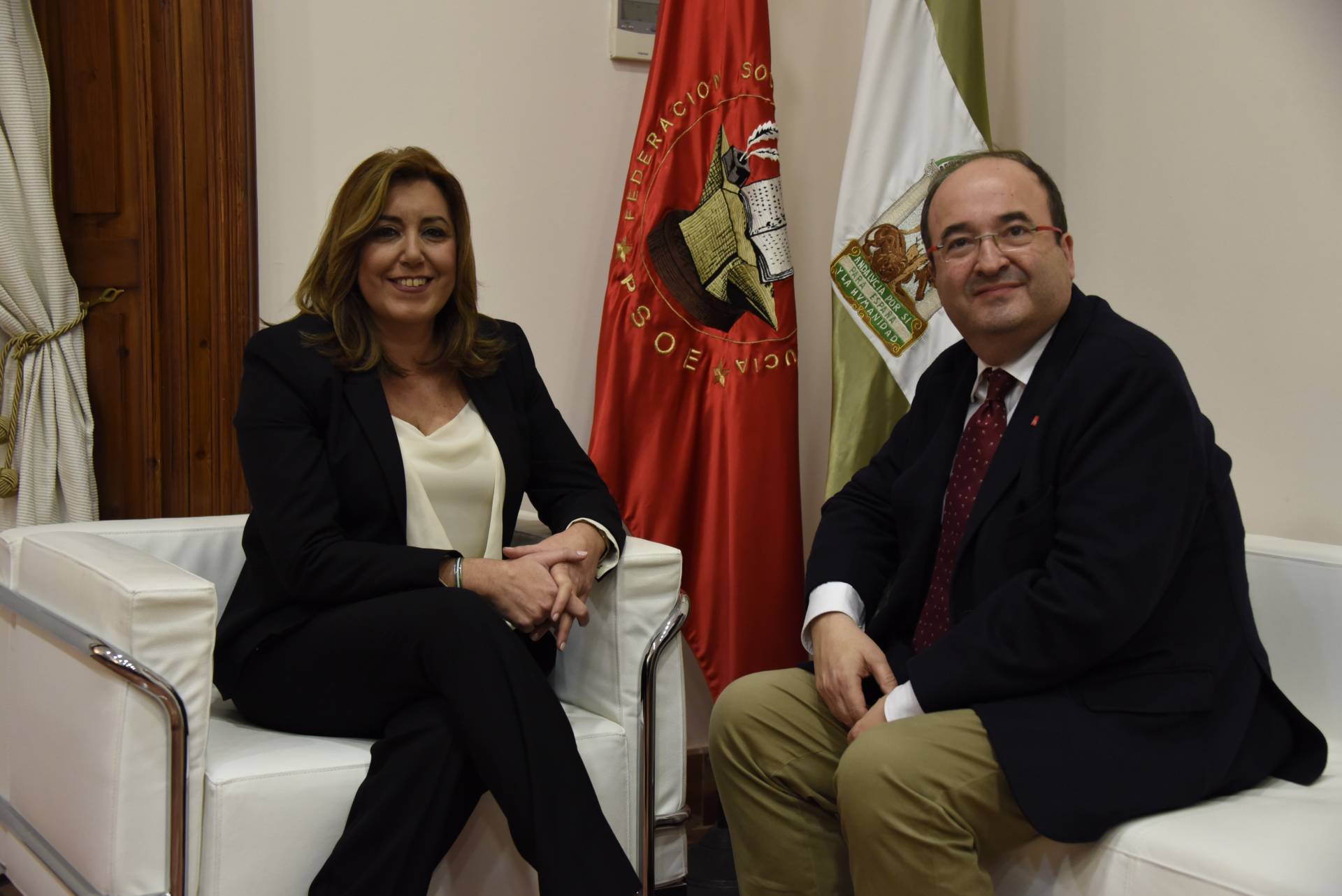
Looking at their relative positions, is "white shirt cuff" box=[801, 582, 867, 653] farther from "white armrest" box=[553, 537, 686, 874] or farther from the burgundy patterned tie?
"white armrest" box=[553, 537, 686, 874]

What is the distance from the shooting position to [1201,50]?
249 centimetres

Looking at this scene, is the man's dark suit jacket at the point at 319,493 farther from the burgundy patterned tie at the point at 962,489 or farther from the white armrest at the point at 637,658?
the burgundy patterned tie at the point at 962,489

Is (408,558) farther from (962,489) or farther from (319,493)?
(962,489)

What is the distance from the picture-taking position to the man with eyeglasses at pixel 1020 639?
1663mm

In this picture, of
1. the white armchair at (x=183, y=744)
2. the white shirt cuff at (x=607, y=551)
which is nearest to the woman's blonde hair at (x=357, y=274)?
the white shirt cuff at (x=607, y=551)

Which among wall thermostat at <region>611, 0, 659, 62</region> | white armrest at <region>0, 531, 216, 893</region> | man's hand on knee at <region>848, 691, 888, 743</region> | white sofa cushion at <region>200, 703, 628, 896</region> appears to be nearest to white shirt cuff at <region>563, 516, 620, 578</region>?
white sofa cushion at <region>200, 703, 628, 896</region>

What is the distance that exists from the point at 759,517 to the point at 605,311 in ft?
2.10

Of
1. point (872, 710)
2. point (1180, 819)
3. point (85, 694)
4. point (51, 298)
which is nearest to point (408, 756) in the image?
point (85, 694)

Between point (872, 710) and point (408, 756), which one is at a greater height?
point (872, 710)

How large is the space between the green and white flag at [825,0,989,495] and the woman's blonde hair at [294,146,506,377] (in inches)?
37.2

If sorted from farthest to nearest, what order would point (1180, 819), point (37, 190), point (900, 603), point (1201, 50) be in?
point (37, 190) → point (1201, 50) → point (900, 603) → point (1180, 819)

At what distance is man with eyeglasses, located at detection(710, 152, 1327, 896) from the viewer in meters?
1.66

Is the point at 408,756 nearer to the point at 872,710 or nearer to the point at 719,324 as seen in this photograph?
the point at 872,710

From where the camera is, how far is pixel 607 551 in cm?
222
